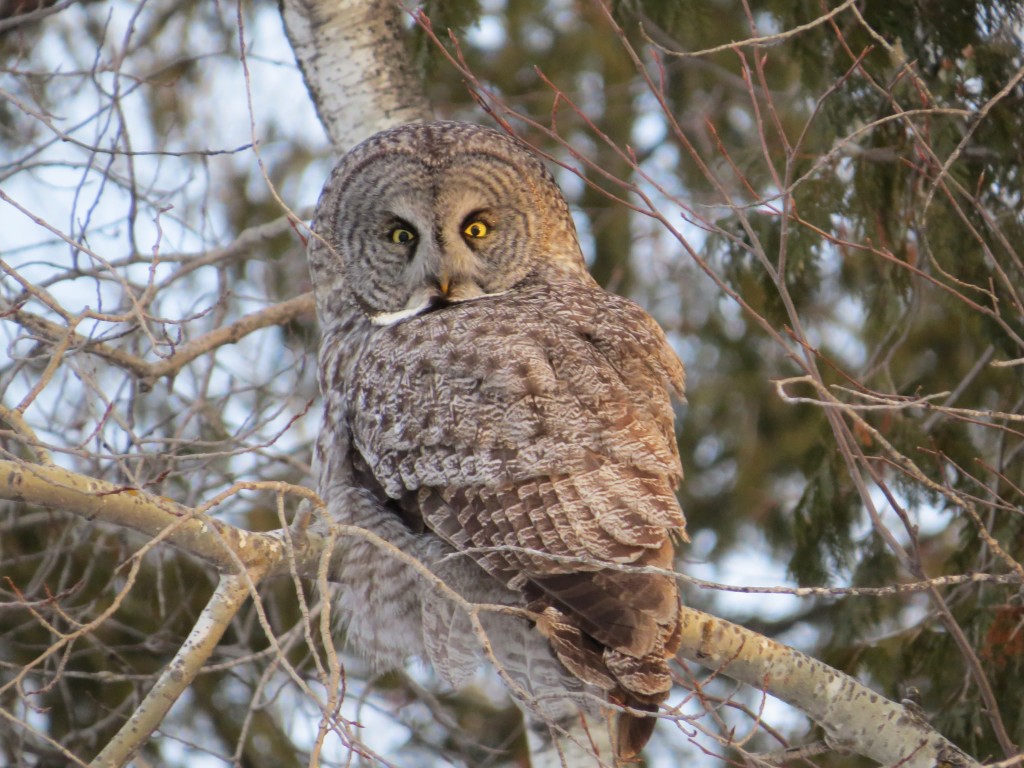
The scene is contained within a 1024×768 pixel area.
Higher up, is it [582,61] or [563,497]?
[582,61]

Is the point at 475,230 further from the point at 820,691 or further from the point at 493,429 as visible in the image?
the point at 820,691

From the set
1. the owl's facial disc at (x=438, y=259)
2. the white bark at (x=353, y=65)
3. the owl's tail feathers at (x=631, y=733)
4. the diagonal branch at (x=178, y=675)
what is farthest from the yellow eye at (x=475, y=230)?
the owl's tail feathers at (x=631, y=733)

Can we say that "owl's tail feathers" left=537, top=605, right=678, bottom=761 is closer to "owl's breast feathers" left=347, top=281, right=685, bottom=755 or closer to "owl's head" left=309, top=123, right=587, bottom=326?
"owl's breast feathers" left=347, top=281, right=685, bottom=755

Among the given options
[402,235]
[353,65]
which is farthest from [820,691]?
[353,65]

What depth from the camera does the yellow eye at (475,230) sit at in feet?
14.3

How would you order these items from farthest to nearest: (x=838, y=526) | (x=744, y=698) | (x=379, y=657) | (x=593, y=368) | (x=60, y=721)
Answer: (x=744, y=698) < (x=60, y=721) < (x=838, y=526) < (x=379, y=657) < (x=593, y=368)

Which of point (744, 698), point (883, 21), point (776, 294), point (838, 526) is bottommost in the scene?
point (744, 698)

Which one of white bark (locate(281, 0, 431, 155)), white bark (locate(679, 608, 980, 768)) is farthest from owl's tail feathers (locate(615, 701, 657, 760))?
white bark (locate(281, 0, 431, 155))

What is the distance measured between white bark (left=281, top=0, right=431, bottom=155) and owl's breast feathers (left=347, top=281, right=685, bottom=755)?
1.05m

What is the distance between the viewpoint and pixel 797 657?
3.11 m

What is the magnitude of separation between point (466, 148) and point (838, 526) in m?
1.79

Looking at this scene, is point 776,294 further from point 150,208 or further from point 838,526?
point 150,208

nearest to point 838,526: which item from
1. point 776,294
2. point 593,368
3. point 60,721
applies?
point 776,294

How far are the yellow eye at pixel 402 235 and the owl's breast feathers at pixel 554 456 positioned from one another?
1.66 ft
